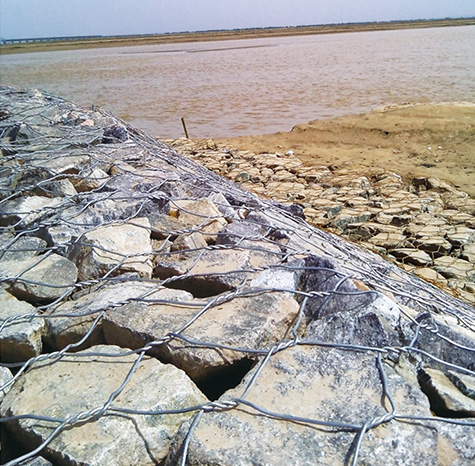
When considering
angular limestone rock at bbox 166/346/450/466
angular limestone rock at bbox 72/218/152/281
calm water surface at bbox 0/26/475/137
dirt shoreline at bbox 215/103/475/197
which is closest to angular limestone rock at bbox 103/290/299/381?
angular limestone rock at bbox 166/346/450/466

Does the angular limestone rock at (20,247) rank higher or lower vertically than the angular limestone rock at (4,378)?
higher

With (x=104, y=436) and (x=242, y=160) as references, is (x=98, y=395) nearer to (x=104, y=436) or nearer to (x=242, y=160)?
(x=104, y=436)

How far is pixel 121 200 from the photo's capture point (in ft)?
9.59

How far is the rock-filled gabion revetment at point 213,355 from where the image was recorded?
3.93 feet

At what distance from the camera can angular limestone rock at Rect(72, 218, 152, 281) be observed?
217 cm

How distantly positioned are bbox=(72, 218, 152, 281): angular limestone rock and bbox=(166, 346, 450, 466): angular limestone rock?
0.98 m

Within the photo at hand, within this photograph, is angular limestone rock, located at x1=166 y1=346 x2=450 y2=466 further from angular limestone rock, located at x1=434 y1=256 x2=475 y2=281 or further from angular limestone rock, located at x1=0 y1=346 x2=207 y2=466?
angular limestone rock, located at x1=434 y1=256 x2=475 y2=281

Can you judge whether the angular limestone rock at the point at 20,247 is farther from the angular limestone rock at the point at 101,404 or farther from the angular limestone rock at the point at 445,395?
the angular limestone rock at the point at 445,395

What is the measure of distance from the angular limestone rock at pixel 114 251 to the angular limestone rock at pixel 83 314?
0.72ft

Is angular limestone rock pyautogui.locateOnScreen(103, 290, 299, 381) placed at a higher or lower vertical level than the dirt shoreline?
higher

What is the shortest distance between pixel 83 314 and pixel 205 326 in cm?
47

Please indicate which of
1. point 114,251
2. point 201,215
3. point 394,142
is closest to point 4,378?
point 114,251

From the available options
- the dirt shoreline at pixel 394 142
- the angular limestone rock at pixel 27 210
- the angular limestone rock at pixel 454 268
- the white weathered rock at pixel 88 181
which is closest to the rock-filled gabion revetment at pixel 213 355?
the angular limestone rock at pixel 27 210

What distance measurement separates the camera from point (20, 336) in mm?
1650
